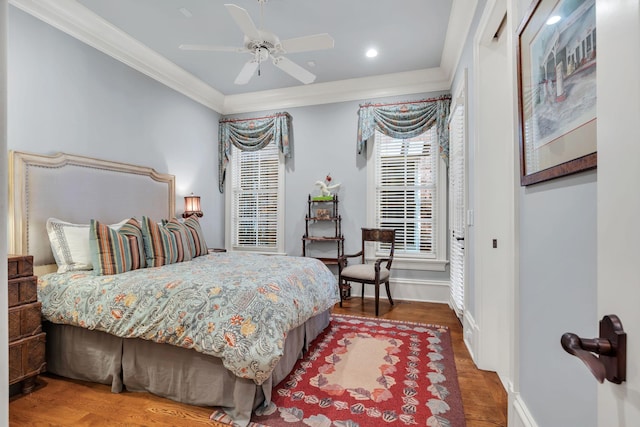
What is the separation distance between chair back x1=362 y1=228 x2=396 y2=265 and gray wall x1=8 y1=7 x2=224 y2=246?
234 cm

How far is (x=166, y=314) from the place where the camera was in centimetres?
194

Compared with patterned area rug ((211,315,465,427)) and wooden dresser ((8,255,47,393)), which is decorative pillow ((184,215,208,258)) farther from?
patterned area rug ((211,315,465,427))

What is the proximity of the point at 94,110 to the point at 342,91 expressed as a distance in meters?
2.95

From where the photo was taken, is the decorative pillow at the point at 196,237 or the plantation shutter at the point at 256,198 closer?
the decorative pillow at the point at 196,237

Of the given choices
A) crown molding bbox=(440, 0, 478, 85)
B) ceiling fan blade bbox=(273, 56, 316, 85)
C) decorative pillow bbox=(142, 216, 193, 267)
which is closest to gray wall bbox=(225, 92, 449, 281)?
crown molding bbox=(440, 0, 478, 85)

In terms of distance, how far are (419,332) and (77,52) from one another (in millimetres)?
4168

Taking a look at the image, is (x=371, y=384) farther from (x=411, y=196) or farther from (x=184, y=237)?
(x=411, y=196)

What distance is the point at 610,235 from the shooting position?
0.52 metres

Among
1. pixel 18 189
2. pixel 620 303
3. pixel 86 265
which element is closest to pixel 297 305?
pixel 86 265

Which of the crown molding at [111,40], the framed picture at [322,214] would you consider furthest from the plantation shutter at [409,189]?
the crown molding at [111,40]

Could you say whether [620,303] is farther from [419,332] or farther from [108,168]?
[108,168]

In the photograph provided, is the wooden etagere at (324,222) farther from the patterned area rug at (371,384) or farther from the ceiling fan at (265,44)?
the ceiling fan at (265,44)

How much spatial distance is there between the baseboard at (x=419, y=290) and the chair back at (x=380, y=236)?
1.48 ft

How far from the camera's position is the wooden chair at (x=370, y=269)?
12.1 feet
